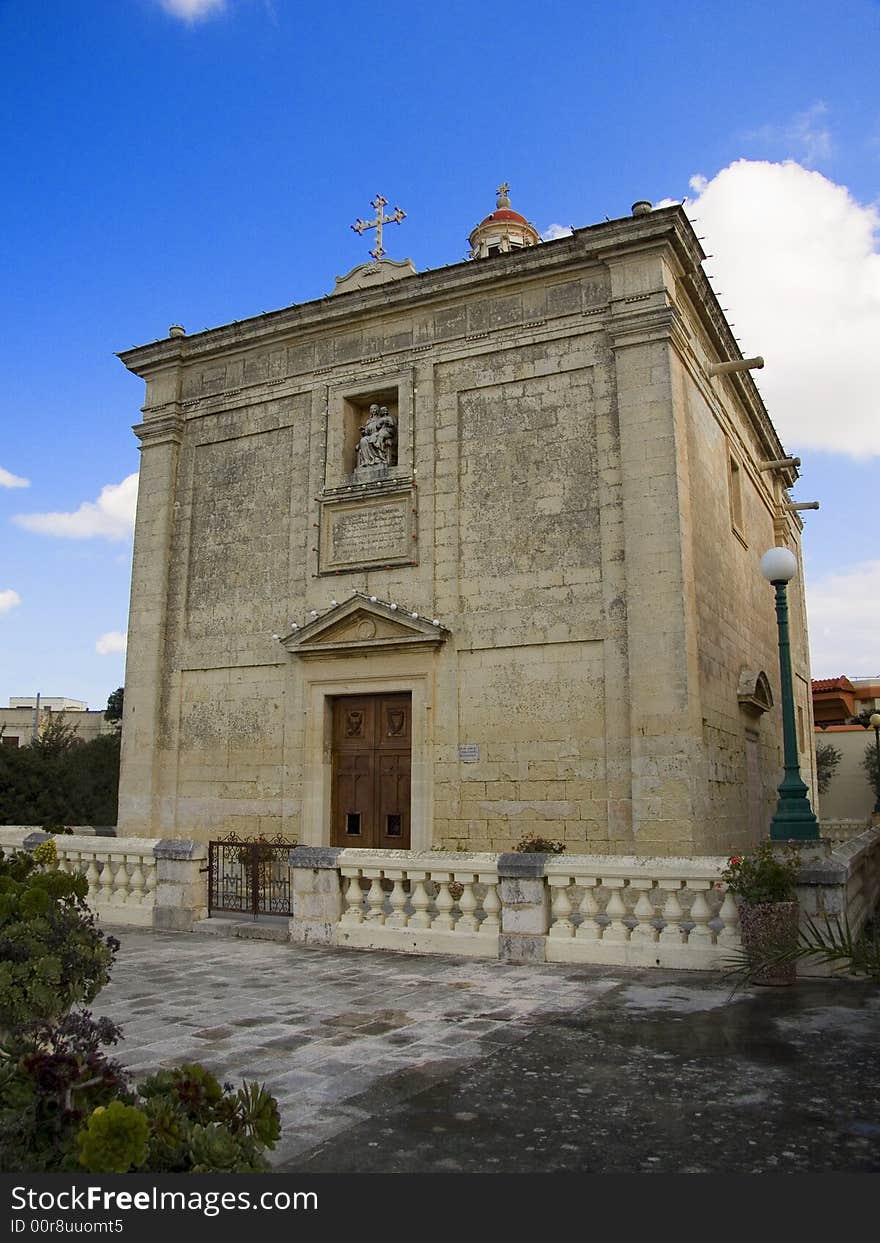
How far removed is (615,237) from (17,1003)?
1176cm

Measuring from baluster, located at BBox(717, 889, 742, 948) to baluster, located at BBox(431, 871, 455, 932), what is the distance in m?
2.35

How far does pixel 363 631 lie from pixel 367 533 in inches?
58.8

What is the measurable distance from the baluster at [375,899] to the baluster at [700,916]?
9.30 feet

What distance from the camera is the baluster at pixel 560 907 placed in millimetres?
8016

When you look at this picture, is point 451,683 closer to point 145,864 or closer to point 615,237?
point 145,864

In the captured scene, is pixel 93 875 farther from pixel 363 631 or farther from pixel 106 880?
pixel 363 631

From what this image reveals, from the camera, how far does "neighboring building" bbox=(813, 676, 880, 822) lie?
101 ft

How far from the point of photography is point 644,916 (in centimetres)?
770

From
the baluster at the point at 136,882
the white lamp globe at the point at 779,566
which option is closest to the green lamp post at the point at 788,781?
the white lamp globe at the point at 779,566

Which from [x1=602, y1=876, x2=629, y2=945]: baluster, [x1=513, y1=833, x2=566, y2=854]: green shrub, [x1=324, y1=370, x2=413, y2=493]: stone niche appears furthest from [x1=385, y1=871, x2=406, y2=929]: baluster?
[x1=324, y1=370, x2=413, y2=493]: stone niche

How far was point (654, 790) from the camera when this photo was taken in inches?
439

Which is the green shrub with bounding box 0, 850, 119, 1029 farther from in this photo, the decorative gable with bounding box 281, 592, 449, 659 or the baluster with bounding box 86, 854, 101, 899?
the decorative gable with bounding box 281, 592, 449, 659

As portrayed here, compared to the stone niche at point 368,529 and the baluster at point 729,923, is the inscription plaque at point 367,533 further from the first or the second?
the baluster at point 729,923

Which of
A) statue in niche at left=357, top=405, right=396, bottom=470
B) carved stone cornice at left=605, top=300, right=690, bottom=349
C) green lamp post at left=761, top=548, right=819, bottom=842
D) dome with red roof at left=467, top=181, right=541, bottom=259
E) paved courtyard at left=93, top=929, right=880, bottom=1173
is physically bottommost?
paved courtyard at left=93, top=929, right=880, bottom=1173
